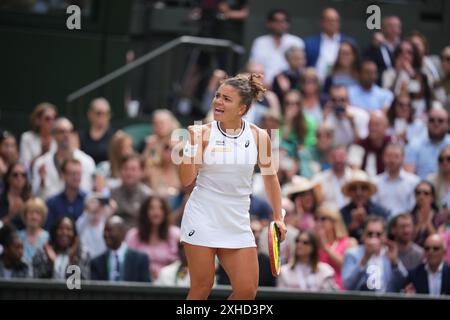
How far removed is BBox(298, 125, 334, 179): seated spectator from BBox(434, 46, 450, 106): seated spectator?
4.80 feet

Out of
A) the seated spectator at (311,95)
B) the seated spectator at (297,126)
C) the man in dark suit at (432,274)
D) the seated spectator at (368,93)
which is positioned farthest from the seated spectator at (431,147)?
the man in dark suit at (432,274)

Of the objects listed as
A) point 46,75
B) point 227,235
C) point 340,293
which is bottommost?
point 340,293

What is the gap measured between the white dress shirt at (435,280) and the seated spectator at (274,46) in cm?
368

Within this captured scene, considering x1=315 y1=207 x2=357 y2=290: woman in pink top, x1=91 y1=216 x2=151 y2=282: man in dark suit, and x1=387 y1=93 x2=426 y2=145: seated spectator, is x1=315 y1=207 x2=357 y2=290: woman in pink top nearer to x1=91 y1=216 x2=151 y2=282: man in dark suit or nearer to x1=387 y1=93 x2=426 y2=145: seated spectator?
x1=91 y1=216 x2=151 y2=282: man in dark suit

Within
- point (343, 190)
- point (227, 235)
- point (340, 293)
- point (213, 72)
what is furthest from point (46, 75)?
point (227, 235)

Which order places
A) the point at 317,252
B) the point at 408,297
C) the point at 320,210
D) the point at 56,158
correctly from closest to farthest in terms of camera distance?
the point at 408,297
the point at 317,252
the point at 320,210
the point at 56,158

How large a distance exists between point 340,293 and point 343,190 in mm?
2175

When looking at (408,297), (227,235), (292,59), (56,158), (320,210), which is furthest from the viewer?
(292,59)

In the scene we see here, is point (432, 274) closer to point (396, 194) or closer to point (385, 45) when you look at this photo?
point (396, 194)

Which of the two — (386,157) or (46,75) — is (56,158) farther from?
(386,157)

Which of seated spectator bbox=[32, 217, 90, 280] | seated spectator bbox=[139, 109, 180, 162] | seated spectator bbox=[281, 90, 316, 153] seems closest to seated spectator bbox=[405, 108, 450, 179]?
seated spectator bbox=[281, 90, 316, 153]

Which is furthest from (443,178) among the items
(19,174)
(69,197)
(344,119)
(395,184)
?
(19,174)

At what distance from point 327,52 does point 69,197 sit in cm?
345

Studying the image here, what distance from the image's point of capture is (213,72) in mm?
13594
